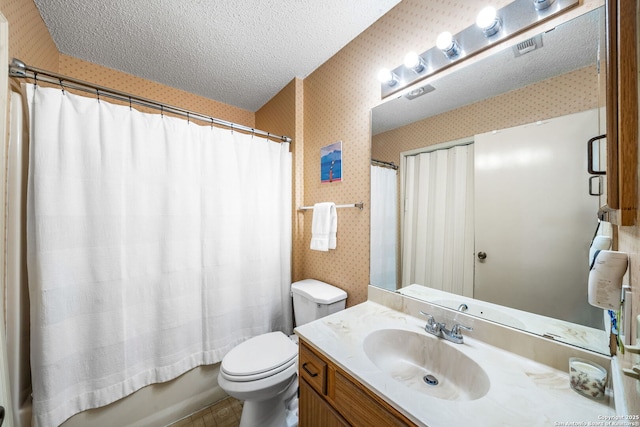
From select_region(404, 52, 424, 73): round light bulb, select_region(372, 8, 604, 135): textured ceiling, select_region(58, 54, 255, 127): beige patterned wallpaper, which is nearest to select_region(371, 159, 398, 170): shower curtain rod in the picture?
select_region(372, 8, 604, 135): textured ceiling

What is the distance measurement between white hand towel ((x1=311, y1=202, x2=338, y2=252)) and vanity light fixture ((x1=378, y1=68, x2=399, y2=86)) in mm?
807

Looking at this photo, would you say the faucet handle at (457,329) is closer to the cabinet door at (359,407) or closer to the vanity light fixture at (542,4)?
the cabinet door at (359,407)

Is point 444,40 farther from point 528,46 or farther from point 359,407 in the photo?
point 359,407

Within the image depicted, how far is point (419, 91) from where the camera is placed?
1204 millimetres

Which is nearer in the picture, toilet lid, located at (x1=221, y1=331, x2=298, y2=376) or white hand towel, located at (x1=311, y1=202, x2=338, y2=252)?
toilet lid, located at (x1=221, y1=331, x2=298, y2=376)

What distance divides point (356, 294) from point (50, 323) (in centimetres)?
159

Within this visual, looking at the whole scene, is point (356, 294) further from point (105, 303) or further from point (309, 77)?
point (309, 77)

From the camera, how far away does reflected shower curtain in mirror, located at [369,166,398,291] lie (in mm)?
1332

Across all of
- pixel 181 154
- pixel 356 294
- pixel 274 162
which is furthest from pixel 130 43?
pixel 356 294

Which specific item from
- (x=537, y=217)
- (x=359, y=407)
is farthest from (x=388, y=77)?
(x=359, y=407)

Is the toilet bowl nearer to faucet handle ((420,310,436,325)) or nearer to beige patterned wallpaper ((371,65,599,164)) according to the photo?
faucet handle ((420,310,436,325))

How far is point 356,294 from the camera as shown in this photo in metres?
1.53

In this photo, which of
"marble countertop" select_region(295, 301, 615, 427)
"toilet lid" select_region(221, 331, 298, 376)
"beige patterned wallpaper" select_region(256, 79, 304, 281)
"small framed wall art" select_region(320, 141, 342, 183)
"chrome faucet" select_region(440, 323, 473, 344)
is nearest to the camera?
"marble countertop" select_region(295, 301, 615, 427)

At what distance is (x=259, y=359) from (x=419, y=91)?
168cm
